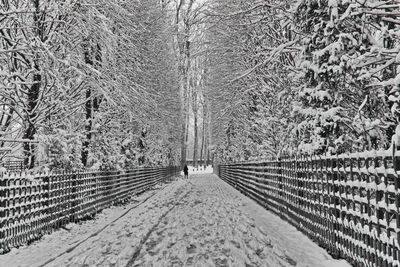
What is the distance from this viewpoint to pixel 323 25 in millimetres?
10148

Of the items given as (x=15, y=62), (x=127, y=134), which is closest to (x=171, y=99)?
(x=127, y=134)

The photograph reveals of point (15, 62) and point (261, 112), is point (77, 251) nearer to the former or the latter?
point (15, 62)

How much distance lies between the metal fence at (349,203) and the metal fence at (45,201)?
6.35 metres

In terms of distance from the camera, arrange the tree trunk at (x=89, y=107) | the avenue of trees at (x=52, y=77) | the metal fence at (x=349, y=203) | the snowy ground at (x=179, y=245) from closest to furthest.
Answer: the metal fence at (x=349, y=203) → the snowy ground at (x=179, y=245) → the avenue of trees at (x=52, y=77) → the tree trunk at (x=89, y=107)

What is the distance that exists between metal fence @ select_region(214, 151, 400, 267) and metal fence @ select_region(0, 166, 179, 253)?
635 centimetres

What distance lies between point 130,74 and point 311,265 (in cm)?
1892

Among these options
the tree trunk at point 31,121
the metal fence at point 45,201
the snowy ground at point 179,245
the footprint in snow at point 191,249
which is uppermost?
the tree trunk at point 31,121

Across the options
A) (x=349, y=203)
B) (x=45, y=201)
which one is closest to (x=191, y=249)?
(x=349, y=203)

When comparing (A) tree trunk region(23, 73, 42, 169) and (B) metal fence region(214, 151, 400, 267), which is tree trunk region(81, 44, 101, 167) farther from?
(B) metal fence region(214, 151, 400, 267)

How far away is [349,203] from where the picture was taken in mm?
6590

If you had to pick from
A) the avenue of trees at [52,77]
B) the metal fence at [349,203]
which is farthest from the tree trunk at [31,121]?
the metal fence at [349,203]

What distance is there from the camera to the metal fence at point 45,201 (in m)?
8.43

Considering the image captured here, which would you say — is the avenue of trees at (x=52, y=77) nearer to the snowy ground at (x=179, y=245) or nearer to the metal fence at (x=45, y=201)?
the metal fence at (x=45, y=201)

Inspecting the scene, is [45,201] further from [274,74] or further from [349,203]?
[274,74]
